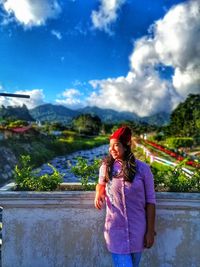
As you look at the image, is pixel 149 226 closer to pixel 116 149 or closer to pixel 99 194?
pixel 99 194

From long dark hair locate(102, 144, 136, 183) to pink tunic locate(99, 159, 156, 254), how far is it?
3cm

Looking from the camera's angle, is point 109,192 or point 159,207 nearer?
point 109,192

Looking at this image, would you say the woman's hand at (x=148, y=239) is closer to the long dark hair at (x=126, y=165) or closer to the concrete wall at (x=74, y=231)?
the long dark hair at (x=126, y=165)

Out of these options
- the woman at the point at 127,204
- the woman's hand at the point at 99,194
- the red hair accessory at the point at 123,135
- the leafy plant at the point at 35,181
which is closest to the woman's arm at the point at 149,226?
the woman at the point at 127,204

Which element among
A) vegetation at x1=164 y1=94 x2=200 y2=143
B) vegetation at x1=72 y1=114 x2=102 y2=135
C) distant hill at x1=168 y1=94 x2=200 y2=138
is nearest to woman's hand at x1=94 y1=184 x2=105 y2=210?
vegetation at x1=164 y1=94 x2=200 y2=143

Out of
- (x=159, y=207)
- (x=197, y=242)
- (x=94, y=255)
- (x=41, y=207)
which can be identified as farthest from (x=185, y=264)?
(x=41, y=207)

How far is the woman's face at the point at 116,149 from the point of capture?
9.27 ft

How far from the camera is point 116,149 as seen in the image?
283 centimetres

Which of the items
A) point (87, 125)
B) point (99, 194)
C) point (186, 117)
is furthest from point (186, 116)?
point (99, 194)

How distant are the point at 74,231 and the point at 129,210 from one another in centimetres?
90

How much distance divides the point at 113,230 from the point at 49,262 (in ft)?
3.35

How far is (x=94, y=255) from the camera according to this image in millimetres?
3514

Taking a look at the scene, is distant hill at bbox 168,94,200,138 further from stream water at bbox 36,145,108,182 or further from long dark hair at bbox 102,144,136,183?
long dark hair at bbox 102,144,136,183

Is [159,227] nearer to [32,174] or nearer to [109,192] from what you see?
[109,192]
